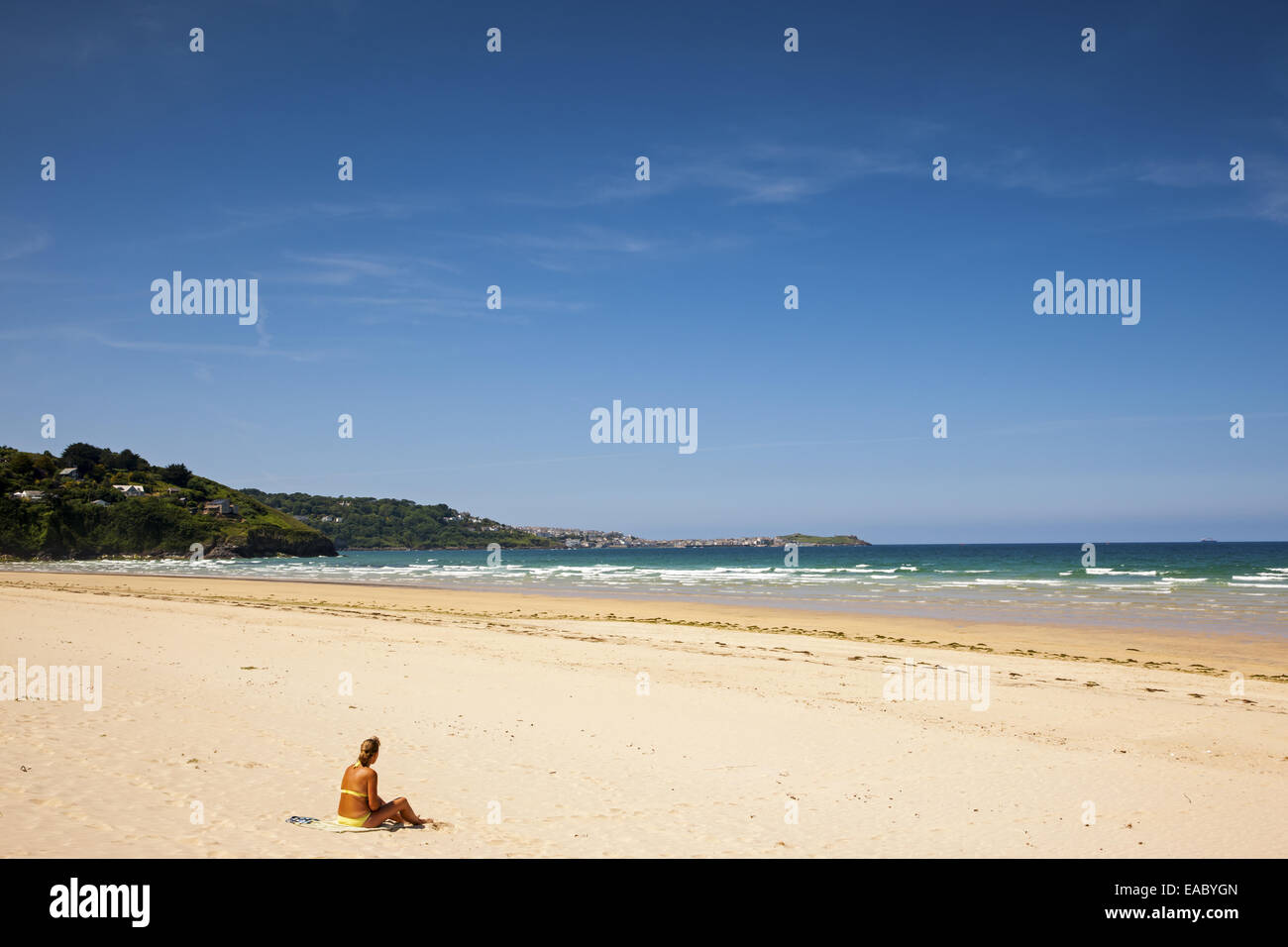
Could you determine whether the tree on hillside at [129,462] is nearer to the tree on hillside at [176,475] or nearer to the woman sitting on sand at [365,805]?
the tree on hillside at [176,475]

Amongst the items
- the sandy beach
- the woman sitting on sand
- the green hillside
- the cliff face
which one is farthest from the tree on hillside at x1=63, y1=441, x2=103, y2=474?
the woman sitting on sand

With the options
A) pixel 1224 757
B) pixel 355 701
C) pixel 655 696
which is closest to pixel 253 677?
pixel 355 701

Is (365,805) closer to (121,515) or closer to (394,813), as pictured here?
(394,813)

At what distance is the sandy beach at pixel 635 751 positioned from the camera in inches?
287

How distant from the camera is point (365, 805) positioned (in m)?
7.21

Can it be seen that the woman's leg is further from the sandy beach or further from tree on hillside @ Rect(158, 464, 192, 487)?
tree on hillside @ Rect(158, 464, 192, 487)

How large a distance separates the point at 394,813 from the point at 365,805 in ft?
0.94

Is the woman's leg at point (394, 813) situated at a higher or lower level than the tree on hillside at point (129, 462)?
lower

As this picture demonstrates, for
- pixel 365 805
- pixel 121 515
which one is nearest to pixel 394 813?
pixel 365 805

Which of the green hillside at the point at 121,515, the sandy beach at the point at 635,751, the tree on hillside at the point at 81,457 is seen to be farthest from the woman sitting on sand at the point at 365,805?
the tree on hillside at the point at 81,457

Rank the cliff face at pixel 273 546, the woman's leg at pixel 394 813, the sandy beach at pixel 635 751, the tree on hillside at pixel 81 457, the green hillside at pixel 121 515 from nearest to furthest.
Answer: the woman's leg at pixel 394 813 < the sandy beach at pixel 635 751 < the green hillside at pixel 121 515 < the cliff face at pixel 273 546 < the tree on hillside at pixel 81 457

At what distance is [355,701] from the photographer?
12.9m

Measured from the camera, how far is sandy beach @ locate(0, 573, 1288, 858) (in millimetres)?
7301
